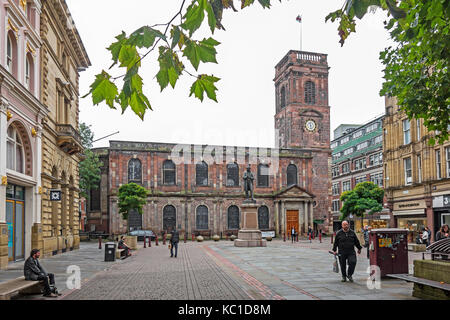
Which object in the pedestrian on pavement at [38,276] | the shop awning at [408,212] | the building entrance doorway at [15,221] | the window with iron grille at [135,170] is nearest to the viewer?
the pedestrian on pavement at [38,276]

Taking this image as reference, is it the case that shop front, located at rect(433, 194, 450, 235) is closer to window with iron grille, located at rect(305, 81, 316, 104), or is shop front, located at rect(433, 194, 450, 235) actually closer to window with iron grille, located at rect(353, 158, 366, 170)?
window with iron grille, located at rect(305, 81, 316, 104)

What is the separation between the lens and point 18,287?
9.74m

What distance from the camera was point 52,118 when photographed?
2530 cm

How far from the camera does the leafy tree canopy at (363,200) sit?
154ft

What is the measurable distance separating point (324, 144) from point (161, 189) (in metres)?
22.8

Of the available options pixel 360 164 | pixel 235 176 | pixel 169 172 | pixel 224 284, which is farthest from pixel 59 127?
pixel 360 164

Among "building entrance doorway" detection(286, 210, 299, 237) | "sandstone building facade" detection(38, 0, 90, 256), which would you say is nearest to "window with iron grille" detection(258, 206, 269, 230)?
"building entrance doorway" detection(286, 210, 299, 237)

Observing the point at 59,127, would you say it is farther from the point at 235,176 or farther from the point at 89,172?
the point at 235,176

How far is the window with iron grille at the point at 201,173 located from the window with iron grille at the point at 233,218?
4.41 metres

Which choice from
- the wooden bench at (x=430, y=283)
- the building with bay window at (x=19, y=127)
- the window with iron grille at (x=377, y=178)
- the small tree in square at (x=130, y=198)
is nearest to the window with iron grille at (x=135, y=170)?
the small tree in square at (x=130, y=198)

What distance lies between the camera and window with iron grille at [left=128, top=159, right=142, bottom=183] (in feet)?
176

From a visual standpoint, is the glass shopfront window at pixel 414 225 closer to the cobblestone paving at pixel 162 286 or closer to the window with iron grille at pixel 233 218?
the window with iron grille at pixel 233 218

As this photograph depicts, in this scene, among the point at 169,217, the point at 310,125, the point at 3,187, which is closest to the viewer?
the point at 3,187

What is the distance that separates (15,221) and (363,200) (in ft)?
117
